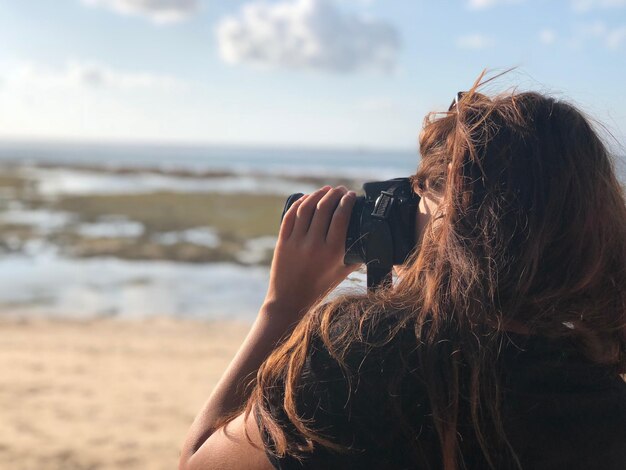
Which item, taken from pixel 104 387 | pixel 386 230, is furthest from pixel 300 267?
pixel 104 387

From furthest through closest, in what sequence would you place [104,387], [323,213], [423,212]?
[104,387] → [323,213] → [423,212]

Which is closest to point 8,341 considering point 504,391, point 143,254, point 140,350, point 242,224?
point 140,350

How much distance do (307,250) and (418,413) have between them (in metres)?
0.44

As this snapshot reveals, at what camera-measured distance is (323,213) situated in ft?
4.23

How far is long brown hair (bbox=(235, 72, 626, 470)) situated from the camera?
943 millimetres

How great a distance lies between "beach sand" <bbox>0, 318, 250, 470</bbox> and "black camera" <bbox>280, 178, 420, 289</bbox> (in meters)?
3.23

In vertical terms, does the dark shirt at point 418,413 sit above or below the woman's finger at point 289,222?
below

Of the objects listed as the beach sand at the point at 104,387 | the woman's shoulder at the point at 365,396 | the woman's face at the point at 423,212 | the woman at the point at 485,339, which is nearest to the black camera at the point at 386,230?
the woman's face at the point at 423,212

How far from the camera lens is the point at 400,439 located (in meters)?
0.95

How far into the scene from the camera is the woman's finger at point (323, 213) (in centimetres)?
129

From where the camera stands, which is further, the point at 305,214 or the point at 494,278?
the point at 305,214

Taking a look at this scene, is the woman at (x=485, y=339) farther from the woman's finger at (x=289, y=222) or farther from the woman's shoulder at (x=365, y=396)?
the woman's finger at (x=289, y=222)

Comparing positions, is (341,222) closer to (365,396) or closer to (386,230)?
(386,230)

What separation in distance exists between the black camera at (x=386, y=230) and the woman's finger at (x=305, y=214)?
0.08 meters
